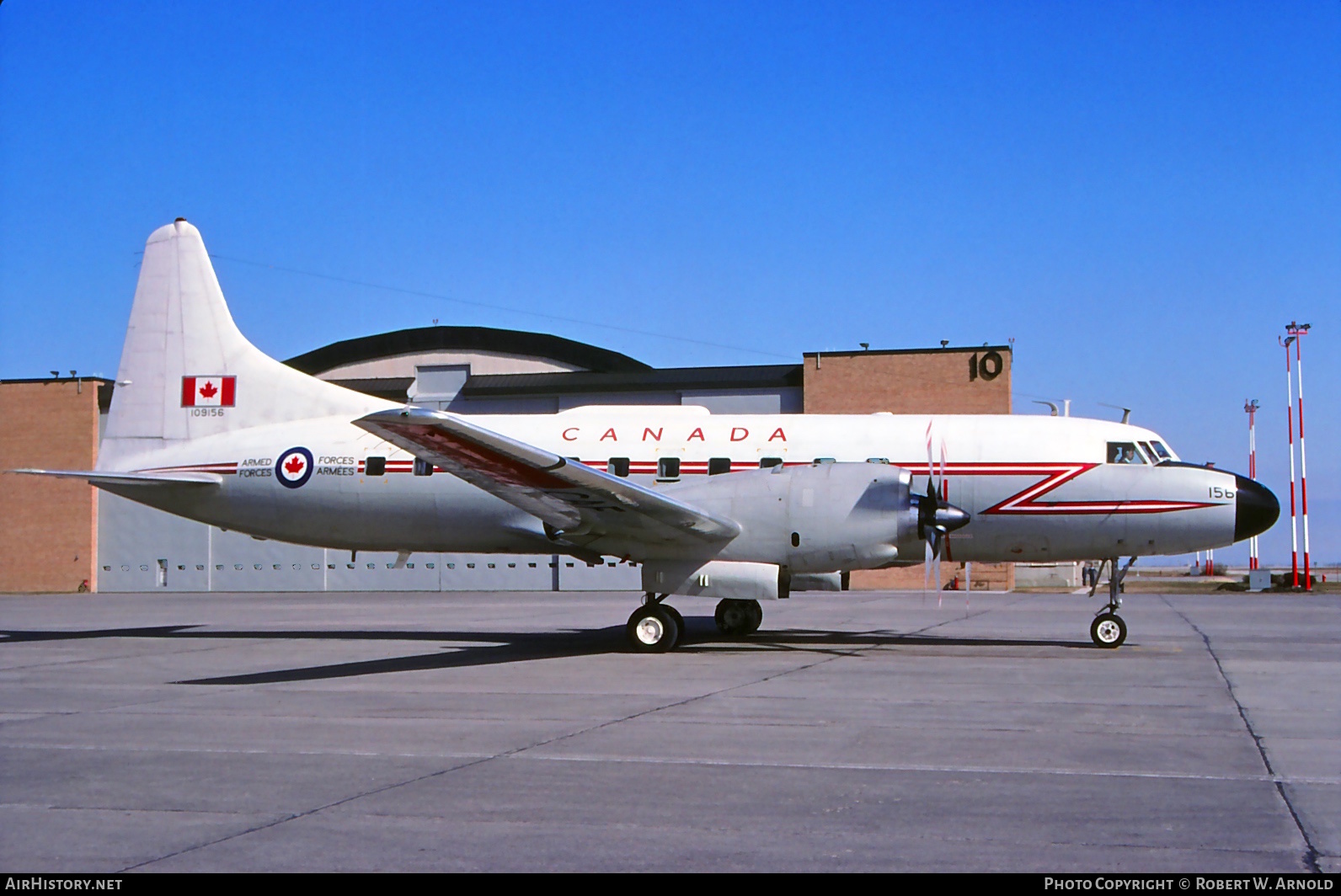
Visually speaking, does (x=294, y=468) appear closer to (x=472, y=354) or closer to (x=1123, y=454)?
(x=1123, y=454)

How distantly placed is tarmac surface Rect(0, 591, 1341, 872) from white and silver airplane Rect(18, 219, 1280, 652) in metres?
1.69

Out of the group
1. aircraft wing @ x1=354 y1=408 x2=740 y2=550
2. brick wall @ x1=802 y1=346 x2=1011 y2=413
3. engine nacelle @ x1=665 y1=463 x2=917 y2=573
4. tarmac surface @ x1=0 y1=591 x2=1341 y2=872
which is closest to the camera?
tarmac surface @ x1=0 y1=591 x2=1341 y2=872

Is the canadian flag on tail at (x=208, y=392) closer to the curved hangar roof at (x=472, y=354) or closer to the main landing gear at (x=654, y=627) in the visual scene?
the main landing gear at (x=654, y=627)

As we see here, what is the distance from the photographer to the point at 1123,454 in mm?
18672

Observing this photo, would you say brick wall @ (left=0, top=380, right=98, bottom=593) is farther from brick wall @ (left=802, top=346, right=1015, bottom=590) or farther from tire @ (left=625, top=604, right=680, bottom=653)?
tire @ (left=625, top=604, right=680, bottom=653)

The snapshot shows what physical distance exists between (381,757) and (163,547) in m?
43.4

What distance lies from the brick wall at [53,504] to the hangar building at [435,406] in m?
0.05

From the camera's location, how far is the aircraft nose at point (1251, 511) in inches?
710

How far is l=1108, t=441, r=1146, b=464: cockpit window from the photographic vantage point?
18609 mm

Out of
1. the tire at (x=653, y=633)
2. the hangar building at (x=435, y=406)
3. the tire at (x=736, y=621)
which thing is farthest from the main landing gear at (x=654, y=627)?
the hangar building at (x=435, y=406)

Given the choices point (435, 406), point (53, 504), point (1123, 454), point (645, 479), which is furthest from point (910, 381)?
point (53, 504)

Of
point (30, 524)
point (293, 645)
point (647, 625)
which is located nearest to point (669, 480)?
point (647, 625)

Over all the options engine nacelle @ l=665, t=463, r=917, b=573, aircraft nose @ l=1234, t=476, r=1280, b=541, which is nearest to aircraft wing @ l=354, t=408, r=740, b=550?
engine nacelle @ l=665, t=463, r=917, b=573

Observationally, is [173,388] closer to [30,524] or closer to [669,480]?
[669,480]
